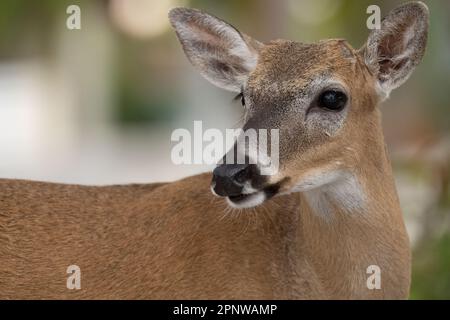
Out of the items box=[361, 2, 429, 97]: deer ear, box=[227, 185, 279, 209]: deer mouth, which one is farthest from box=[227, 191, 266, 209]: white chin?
box=[361, 2, 429, 97]: deer ear

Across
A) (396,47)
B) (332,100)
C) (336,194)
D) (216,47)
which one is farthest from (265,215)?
(396,47)

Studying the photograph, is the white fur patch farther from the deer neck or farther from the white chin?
the white chin

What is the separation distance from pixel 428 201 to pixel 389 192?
360 centimetres

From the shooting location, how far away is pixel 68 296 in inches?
226

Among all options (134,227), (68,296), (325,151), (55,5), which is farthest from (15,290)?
(55,5)

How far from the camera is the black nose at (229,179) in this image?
16.0ft

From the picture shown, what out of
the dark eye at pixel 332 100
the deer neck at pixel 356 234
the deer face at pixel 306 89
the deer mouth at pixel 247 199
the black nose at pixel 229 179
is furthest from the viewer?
the deer neck at pixel 356 234

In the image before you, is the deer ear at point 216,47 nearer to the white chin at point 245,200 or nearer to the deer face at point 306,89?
the deer face at point 306,89

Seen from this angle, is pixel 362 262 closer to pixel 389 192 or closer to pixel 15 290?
pixel 389 192

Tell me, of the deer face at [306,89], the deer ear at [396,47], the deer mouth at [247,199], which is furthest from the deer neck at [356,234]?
the deer mouth at [247,199]

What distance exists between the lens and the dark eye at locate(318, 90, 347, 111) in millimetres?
5383

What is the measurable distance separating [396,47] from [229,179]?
1.59 m

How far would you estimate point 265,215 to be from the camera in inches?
237

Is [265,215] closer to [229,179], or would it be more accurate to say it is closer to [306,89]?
[306,89]
